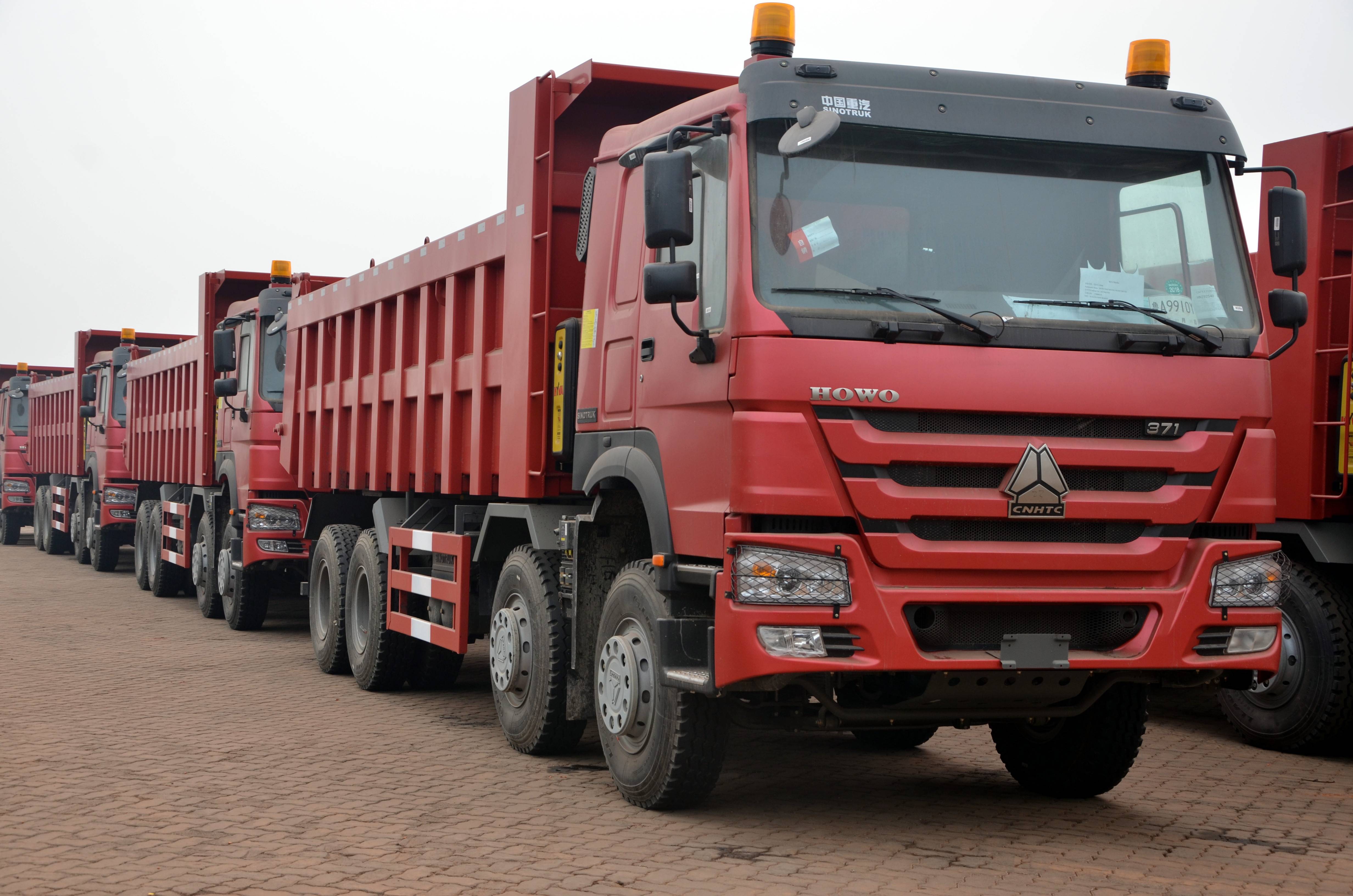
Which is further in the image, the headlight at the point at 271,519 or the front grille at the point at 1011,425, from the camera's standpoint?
the headlight at the point at 271,519

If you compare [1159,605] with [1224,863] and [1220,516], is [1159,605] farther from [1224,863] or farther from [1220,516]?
[1224,863]

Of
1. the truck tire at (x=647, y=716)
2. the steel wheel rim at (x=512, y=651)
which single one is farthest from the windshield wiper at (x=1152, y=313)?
the steel wheel rim at (x=512, y=651)

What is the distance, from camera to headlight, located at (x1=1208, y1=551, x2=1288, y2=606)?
5.91 m

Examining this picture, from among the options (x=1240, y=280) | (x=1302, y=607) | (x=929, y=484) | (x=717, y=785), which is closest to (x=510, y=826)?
(x=717, y=785)

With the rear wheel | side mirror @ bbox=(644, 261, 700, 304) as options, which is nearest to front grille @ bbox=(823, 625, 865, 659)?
side mirror @ bbox=(644, 261, 700, 304)

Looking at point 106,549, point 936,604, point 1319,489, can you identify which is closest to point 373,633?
point 936,604

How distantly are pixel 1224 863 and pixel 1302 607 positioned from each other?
320cm

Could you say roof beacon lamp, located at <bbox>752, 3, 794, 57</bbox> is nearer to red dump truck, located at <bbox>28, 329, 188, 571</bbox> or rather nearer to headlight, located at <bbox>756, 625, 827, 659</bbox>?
headlight, located at <bbox>756, 625, 827, 659</bbox>

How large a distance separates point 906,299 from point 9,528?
99.6 ft

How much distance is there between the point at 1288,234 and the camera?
6012mm

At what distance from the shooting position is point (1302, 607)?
8.58 metres

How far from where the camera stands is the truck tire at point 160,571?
1834 centimetres

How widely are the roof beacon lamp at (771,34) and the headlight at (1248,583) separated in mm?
2701

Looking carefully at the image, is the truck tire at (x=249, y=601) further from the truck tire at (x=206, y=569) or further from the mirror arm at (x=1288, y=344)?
the mirror arm at (x=1288, y=344)
